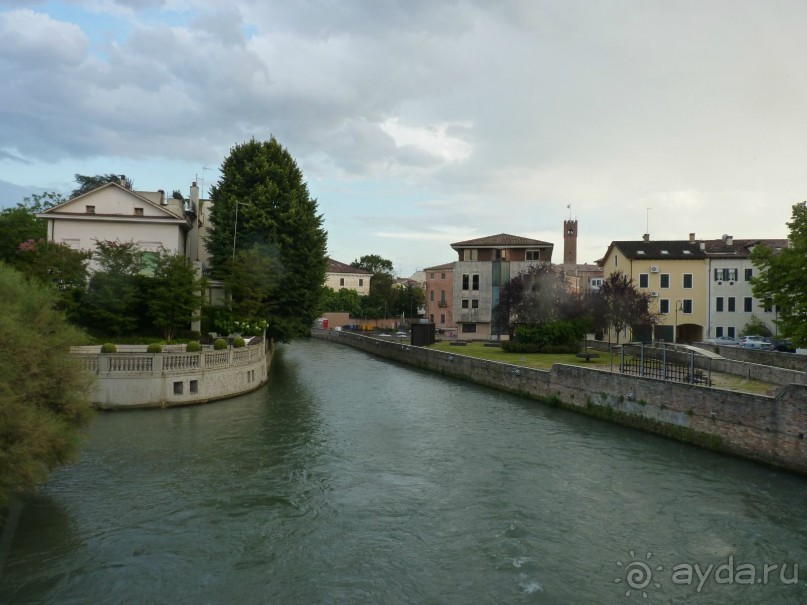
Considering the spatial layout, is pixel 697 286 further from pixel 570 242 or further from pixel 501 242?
pixel 570 242

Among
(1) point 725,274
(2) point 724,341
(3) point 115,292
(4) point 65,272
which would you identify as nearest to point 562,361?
(2) point 724,341

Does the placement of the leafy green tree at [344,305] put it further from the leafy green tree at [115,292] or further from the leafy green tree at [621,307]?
the leafy green tree at [115,292]

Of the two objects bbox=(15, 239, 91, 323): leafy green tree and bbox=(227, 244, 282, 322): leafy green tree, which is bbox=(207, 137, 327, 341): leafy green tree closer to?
bbox=(227, 244, 282, 322): leafy green tree

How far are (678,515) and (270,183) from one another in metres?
34.3

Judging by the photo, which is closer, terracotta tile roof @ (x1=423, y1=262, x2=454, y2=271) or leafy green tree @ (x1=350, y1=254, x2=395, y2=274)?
terracotta tile roof @ (x1=423, y1=262, x2=454, y2=271)

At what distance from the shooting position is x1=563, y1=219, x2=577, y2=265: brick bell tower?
95.4 m

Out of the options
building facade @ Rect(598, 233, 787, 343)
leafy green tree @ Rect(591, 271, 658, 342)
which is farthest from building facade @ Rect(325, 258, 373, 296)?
leafy green tree @ Rect(591, 271, 658, 342)

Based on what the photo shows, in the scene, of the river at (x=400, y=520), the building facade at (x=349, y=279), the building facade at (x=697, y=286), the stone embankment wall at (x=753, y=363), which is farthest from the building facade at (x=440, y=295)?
the river at (x=400, y=520)

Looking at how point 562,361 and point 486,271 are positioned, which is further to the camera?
point 486,271

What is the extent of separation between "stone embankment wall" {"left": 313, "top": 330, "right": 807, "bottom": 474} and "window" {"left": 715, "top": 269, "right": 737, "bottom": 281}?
101 feet

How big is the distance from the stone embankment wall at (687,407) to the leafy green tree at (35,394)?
18.7 m

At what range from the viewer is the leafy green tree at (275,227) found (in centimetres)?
3997

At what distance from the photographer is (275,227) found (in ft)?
132

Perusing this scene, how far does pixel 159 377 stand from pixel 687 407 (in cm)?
2111
